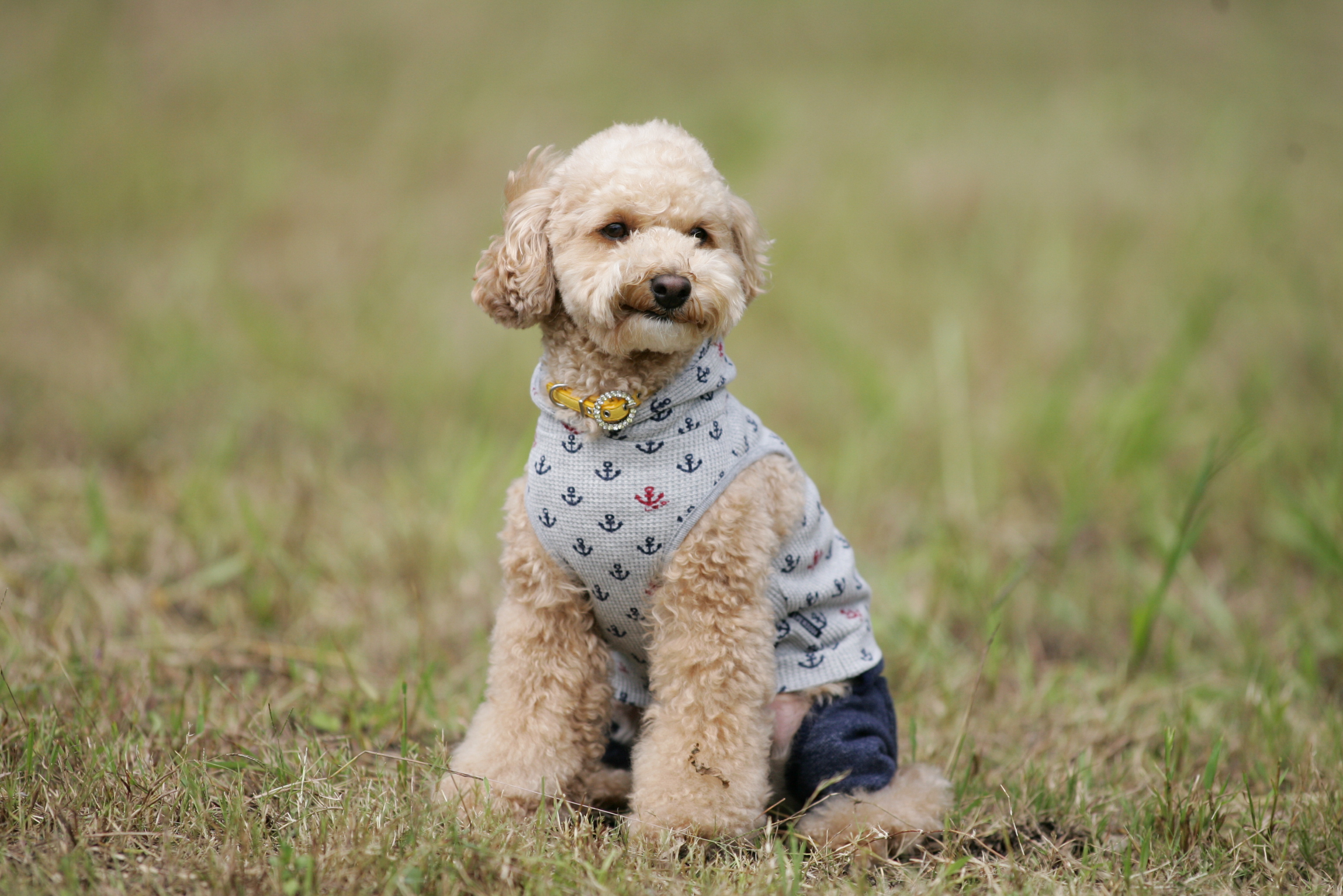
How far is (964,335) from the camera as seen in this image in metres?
5.66

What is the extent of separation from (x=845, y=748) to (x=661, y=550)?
1.99 feet

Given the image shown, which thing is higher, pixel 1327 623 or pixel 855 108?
pixel 855 108

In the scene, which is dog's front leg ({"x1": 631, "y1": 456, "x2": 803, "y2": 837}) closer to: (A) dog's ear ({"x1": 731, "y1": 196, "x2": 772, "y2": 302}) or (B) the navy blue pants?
(B) the navy blue pants

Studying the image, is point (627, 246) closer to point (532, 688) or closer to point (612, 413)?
point (612, 413)

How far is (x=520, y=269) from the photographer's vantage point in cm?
208

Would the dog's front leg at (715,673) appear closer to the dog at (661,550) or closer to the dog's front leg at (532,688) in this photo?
the dog at (661,550)

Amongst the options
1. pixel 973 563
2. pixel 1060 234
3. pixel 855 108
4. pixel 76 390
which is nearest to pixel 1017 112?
pixel 855 108

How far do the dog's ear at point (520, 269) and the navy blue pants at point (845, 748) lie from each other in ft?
3.52

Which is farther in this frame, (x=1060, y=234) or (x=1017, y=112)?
(x=1017, y=112)

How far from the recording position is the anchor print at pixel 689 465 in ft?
6.76

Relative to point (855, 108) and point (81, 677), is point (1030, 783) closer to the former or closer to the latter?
point (81, 677)

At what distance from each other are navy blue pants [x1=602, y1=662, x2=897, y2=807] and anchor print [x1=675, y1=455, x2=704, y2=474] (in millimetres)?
642

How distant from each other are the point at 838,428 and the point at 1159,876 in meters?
3.08

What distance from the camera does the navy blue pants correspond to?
7.23 ft
